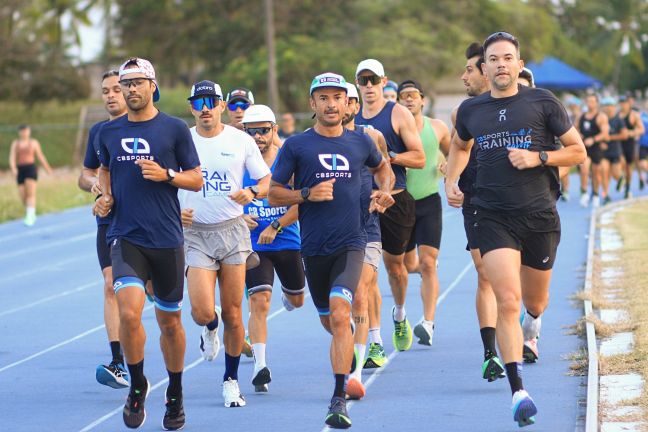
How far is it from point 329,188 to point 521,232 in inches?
47.2

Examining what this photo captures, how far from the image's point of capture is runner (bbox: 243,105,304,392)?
922 cm

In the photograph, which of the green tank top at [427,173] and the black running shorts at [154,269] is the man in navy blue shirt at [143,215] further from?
the green tank top at [427,173]

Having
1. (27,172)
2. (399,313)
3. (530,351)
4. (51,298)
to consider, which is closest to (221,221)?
(399,313)

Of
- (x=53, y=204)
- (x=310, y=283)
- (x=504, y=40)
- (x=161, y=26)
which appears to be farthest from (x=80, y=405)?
(x=161, y=26)

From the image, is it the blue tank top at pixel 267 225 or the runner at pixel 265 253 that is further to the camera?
the blue tank top at pixel 267 225

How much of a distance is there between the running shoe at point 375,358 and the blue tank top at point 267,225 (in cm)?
98

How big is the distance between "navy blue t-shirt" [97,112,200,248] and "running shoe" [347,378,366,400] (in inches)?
60.8

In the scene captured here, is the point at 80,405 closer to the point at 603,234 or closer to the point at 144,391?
the point at 144,391

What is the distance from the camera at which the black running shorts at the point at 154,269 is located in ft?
25.5

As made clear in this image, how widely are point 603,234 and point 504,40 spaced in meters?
12.8

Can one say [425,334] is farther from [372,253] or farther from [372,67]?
[372,67]

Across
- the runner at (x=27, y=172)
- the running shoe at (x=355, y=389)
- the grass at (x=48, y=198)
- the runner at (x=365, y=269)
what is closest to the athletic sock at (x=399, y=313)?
the runner at (x=365, y=269)

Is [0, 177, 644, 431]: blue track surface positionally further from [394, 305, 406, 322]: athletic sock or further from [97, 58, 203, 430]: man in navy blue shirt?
[97, 58, 203, 430]: man in navy blue shirt

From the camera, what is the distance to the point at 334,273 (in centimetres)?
817
